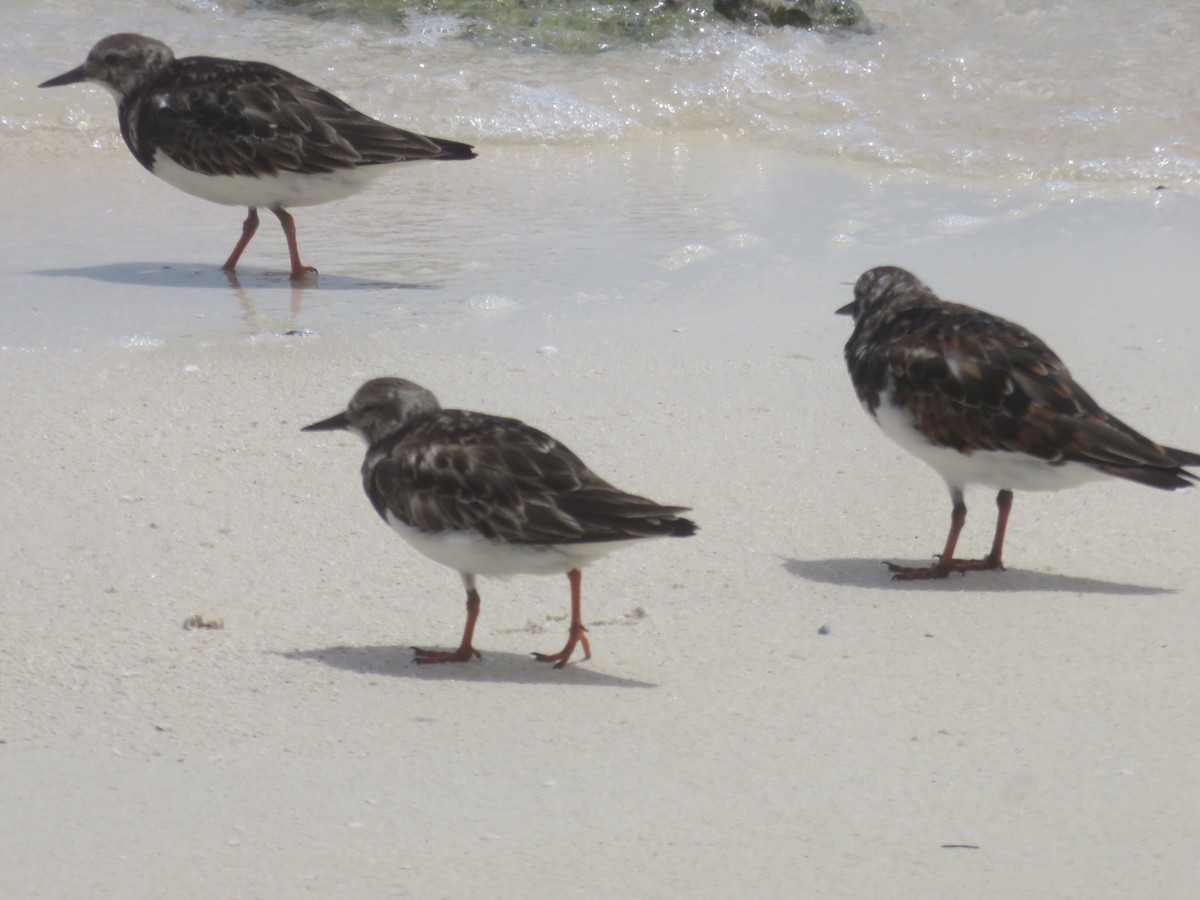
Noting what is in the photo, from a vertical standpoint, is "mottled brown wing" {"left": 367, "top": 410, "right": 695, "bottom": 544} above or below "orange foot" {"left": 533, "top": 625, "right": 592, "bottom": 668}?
above

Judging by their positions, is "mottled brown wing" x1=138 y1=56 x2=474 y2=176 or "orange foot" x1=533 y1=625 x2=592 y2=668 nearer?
"orange foot" x1=533 y1=625 x2=592 y2=668

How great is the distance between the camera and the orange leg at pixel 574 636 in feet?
12.0

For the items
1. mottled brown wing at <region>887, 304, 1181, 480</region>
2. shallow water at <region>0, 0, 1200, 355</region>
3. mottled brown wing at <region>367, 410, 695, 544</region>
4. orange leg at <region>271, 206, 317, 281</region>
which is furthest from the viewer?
orange leg at <region>271, 206, 317, 281</region>

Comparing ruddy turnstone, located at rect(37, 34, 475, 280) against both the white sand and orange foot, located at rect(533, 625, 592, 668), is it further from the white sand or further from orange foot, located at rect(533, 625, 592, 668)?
orange foot, located at rect(533, 625, 592, 668)

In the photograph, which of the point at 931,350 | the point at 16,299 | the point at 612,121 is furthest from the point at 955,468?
the point at 612,121

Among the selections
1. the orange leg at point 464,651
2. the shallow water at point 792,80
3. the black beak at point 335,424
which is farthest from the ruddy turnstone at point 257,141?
the orange leg at point 464,651

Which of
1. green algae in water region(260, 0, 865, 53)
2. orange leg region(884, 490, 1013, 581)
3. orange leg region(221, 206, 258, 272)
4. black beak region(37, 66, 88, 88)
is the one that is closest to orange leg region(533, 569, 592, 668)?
orange leg region(884, 490, 1013, 581)

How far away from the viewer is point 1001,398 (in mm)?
4195

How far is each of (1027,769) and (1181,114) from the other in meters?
8.33

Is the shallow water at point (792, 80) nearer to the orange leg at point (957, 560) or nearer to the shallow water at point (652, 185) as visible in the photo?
the shallow water at point (652, 185)

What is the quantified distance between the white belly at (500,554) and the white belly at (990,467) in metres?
1.10

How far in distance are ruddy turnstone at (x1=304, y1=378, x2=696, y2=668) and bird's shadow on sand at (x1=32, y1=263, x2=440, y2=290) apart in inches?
120

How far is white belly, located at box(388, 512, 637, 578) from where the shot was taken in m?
3.61

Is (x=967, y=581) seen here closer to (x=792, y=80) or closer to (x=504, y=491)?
(x=504, y=491)
